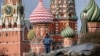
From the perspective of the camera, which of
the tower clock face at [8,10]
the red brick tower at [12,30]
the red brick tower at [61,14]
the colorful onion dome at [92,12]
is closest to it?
the colorful onion dome at [92,12]

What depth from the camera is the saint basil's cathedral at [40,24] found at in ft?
191

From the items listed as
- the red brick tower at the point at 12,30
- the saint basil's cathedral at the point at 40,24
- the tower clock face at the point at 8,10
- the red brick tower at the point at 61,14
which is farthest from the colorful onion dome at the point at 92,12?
the tower clock face at the point at 8,10

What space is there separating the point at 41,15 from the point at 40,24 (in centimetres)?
247

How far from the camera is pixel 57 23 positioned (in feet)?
262

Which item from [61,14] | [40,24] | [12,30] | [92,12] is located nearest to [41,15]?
[40,24]

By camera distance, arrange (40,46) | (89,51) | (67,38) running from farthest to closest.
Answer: (40,46), (67,38), (89,51)

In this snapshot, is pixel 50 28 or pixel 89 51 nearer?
pixel 89 51

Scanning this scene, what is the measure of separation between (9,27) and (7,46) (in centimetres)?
353

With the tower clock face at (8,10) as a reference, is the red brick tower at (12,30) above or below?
below

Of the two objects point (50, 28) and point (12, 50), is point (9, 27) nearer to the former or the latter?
point (12, 50)

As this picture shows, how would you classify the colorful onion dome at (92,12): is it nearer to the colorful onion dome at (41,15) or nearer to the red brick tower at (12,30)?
the colorful onion dome at (41,15)

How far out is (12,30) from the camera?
9444 centimetres

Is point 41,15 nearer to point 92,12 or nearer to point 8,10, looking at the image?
point 8,10

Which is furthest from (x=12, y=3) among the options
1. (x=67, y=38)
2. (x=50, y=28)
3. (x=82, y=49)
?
(x=82, y=49)
